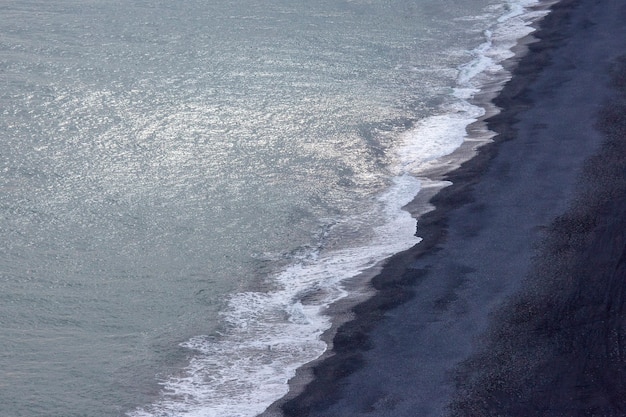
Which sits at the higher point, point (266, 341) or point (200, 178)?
point (200, 178)

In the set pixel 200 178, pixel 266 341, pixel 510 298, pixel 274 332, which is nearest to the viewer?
pixel 266 341

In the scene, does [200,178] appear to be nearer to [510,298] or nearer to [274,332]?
[274,332]

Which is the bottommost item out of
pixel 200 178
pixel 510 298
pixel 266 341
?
pixel 266 341

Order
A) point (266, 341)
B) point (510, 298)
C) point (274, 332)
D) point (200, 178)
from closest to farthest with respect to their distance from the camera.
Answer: point (266, 341) → point (510, 298) → point (274, 332) → point (200, 178)

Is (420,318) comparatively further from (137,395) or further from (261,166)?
(261,166)

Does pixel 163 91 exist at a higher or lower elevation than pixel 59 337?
higher

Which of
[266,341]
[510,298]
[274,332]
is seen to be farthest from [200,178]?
[510,298]

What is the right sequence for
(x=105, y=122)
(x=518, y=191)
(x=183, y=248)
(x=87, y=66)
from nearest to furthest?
(x=183, y=248) < (x=518, y=191) < (x=105, y=122) < (x=87, y=66)

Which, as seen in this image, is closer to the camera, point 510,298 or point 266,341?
point 266,341

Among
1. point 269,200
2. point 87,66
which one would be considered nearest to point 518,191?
point 269,200
